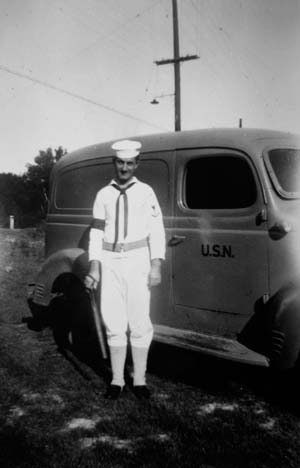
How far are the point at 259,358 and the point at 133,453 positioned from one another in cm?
111

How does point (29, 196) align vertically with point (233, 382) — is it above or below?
above

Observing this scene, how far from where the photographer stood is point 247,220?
4066 millimetres

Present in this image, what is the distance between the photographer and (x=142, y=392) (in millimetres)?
4176

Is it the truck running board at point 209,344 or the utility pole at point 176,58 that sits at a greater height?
the utility pole at point 176,58

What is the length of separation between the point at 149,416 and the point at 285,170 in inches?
84.1

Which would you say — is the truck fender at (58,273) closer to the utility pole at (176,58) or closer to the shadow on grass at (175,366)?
the shadow on grass at (175,366)

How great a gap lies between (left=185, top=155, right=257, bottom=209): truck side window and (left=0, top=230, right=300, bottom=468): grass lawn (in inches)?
61.1

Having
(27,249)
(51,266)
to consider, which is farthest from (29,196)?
(51,266)

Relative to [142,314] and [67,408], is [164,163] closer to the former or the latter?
[142,314]

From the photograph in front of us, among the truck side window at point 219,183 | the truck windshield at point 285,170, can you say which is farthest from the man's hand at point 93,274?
the truck windshield at point 285,170

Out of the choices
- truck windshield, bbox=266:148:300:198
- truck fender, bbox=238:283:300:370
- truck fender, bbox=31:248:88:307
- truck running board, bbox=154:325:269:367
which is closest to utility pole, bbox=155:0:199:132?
truck fender, bbox=31:248:88:307

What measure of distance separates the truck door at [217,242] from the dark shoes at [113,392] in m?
0.74

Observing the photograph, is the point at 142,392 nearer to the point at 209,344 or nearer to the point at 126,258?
Result: the point at 209,344

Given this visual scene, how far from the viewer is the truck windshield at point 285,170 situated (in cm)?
401
